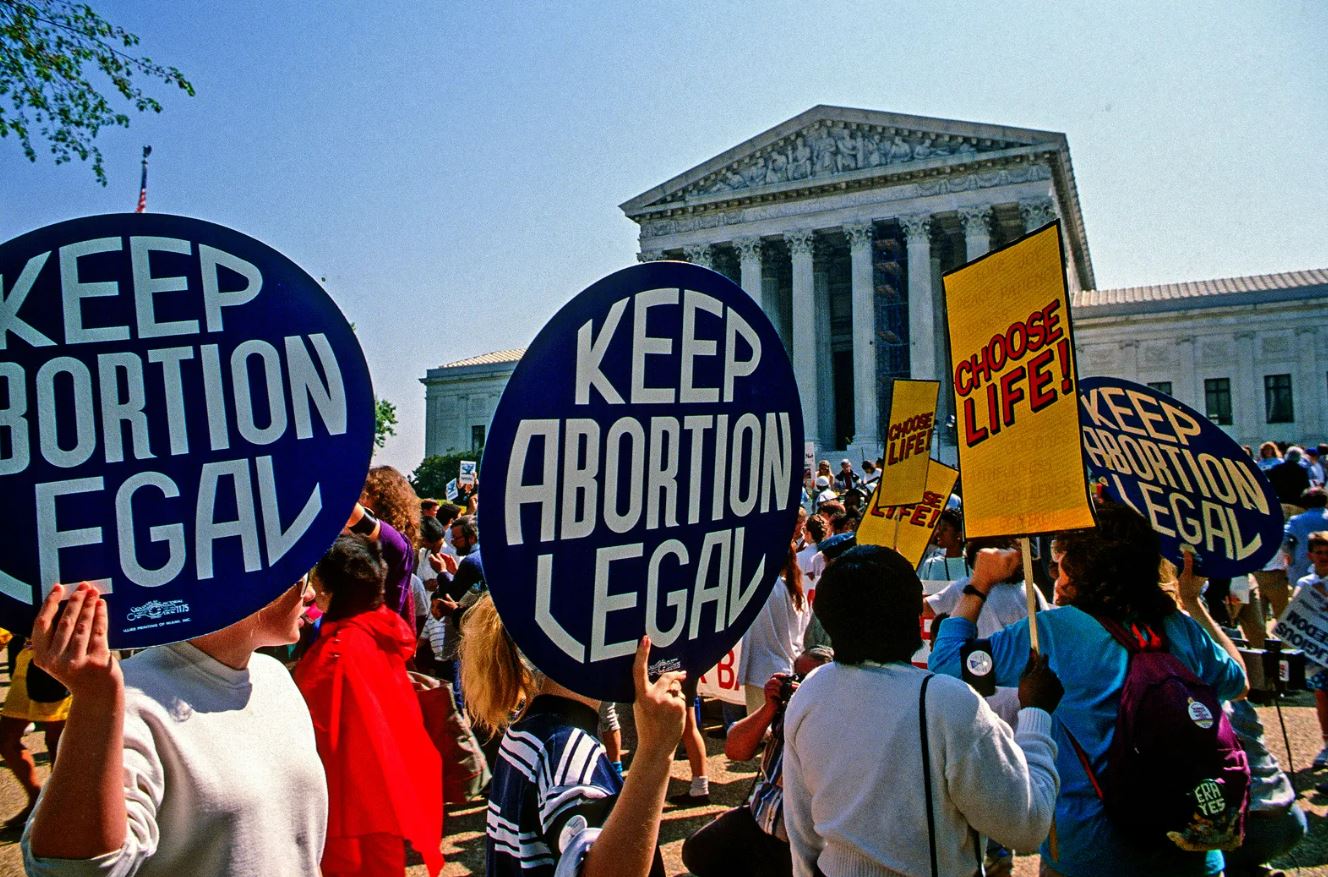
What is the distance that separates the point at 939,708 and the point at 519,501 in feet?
3.54

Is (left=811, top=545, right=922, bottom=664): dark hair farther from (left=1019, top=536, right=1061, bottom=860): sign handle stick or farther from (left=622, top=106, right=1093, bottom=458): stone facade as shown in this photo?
(left=622, top=106, right=1093, bottom=458): stone facade

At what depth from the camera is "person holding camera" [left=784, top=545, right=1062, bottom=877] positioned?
78.2 inches

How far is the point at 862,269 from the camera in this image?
123 ft

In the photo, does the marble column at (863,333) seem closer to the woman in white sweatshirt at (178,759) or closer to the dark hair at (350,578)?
the dark hair at (350,578)

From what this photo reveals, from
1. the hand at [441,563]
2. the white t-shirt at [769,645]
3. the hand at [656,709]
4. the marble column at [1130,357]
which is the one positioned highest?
the marble column at [1130,357]

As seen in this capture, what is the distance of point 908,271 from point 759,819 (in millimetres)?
37775

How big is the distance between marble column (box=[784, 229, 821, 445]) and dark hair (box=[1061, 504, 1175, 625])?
117 ft

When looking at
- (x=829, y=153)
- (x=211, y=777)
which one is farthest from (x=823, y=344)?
(x=211, y=777)

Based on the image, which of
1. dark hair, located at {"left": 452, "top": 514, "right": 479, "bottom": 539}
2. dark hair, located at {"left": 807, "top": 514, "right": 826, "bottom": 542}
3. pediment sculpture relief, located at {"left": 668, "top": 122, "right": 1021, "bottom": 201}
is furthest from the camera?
pediment sculpture relief, located at {"left": 668, "top": 122, "right": 1021, "bottom": 201}

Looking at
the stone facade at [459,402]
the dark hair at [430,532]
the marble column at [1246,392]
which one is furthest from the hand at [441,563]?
the stone facade at [459,402]

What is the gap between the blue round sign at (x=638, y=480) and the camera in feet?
5.00

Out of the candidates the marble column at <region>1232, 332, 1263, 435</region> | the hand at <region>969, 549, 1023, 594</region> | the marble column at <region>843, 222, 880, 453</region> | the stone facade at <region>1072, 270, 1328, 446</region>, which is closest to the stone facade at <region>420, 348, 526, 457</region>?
the marble column at <region>843, 222, 880, 453</region>

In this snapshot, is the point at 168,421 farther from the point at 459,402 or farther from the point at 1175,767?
the point at 459,402

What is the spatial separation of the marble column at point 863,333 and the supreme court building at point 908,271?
0.06m
